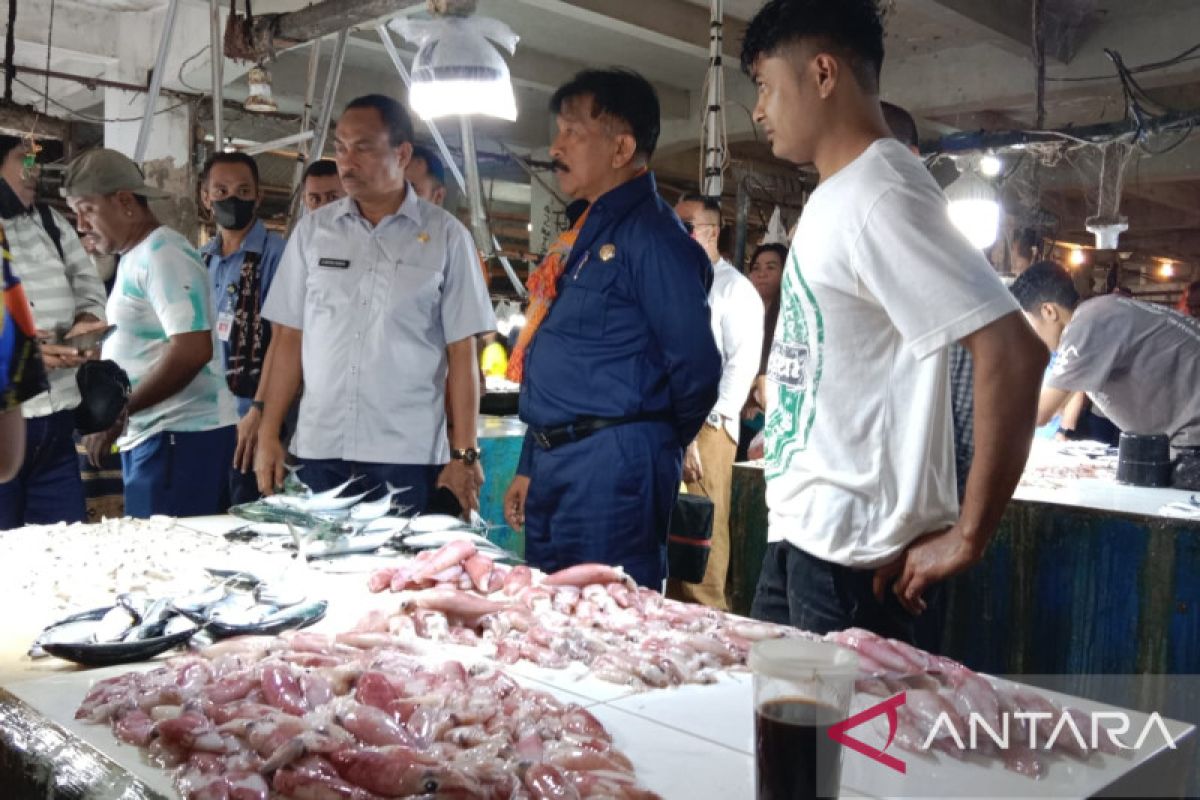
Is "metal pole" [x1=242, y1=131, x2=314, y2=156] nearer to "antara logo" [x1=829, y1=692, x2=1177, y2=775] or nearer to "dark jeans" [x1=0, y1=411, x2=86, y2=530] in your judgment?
"dark jeans" [x1=0, y1=411, x2=86, y2=530]

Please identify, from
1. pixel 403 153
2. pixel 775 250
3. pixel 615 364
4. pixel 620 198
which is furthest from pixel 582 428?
pixel 775 250

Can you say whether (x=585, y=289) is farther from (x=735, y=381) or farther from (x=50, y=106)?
(x=50, y=106)

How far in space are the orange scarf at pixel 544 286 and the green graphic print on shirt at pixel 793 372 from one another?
1301 millimetres

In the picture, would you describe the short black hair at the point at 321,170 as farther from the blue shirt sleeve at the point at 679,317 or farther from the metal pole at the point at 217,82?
the blue shirt sleeve at the point at 679,317

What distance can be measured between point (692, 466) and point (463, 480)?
84.8 inches

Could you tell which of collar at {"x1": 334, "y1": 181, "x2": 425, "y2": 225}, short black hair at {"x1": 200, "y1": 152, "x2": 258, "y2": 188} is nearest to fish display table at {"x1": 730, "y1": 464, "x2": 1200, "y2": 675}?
collar at {"x1": 334, "y1": 181, "x2": 425, "y2": 225}

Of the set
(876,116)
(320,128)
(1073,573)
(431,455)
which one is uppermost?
(320,128)

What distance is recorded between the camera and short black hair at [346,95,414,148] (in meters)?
4.22

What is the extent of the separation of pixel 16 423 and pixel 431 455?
6.32 ft

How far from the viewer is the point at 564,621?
2475 millimetres

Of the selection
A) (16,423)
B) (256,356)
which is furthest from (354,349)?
(16,423)

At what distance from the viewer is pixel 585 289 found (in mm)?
3613

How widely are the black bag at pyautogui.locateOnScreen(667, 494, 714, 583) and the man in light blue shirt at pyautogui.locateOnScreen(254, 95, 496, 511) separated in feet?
2.75

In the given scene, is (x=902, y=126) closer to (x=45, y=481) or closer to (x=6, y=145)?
(x=6, y=145)
